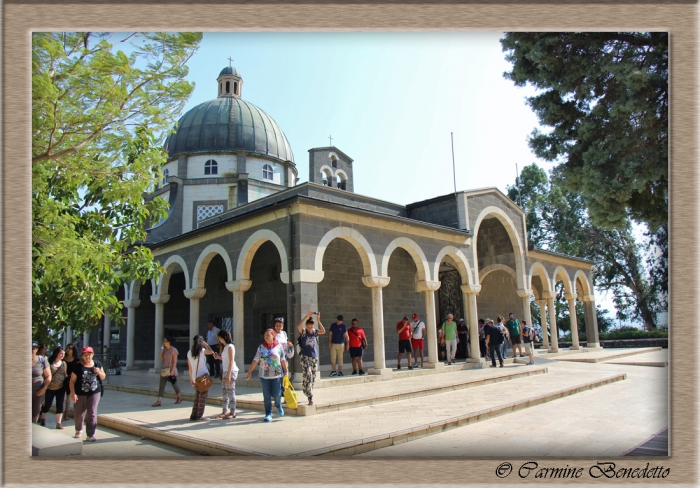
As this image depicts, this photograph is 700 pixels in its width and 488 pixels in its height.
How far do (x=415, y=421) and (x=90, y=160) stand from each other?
232 inches

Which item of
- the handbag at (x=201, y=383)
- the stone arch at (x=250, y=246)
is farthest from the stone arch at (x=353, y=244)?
the handbag at (x=201, y=383)

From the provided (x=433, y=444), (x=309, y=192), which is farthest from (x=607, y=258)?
(x=433, y=444)

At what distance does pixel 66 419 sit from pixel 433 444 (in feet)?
23.5

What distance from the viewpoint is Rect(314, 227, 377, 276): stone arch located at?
441 inches

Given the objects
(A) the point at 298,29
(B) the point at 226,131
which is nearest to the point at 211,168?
(B) the point at 226,131

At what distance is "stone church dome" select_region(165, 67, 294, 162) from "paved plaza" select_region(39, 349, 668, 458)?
47.7 feet

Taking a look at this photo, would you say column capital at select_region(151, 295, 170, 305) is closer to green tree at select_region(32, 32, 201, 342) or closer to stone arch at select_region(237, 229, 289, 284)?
stone arch at select_region(237, 229, 289, 284)

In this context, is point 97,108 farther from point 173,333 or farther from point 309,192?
point 173,333

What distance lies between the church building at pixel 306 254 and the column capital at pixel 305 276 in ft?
0.07

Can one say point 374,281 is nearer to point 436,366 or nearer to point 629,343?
point 436,366

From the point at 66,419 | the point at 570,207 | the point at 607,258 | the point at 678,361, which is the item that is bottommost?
the point at 66,419

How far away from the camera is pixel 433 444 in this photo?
636cm

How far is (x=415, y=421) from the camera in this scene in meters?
7.30

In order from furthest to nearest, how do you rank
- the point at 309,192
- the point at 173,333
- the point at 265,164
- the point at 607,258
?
the point at 607,258
the point at 265,164
the point at 173,333
the point at 309,192
